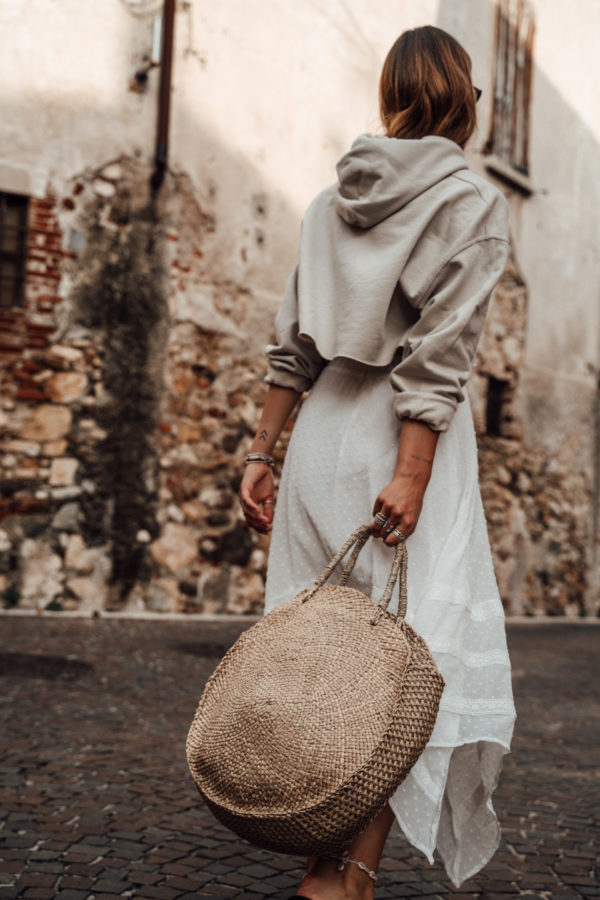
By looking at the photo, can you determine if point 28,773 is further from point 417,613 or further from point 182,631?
point 182,631

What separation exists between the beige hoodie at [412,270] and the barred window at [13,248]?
560 cm

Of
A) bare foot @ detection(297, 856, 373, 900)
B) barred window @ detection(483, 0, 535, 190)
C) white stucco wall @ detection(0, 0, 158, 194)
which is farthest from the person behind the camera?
barred window @ detection(483, 0, 535, 190)

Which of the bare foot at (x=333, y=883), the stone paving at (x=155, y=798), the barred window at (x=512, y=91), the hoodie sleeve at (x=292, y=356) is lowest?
the stone paving at (x=155, y=798)

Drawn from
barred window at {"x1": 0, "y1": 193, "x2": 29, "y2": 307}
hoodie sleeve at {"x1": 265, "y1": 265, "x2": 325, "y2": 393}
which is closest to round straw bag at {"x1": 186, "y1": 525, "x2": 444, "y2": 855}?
hoodie sleeve at {"x1": 265, "y1": 265, "x2": 325, "y2": 393}

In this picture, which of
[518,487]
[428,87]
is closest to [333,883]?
[428,87]

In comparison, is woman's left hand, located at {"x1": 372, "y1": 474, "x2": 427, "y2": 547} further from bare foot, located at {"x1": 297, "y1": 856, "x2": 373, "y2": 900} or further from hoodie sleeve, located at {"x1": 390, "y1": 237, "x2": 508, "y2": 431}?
bare foot, located at {"x1": 297, "y1": 856, "x2": 373, "y2": 900}

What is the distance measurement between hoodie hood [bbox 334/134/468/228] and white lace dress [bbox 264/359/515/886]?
0.93ft

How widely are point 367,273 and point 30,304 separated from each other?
5626 mm

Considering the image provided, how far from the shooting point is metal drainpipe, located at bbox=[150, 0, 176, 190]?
756cm

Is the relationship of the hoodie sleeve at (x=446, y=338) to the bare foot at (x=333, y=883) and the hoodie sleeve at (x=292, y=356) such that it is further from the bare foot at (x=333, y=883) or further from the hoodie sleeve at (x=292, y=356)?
the bare foot at (x=333, y=883)

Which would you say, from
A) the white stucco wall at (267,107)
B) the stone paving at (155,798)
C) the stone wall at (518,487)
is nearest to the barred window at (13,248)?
the white stucco wall at (267,107)

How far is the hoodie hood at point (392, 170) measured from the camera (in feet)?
5.90

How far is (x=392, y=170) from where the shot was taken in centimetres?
180

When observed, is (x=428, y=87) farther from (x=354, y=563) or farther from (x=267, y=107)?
(x=267, y=107)
